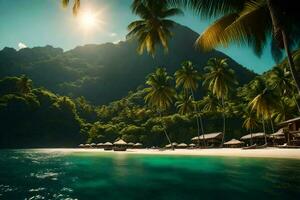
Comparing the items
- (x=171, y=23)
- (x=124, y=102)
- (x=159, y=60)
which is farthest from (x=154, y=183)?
(x=159, y=60)

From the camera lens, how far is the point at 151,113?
3167 inches

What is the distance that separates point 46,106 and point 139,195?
87519mm

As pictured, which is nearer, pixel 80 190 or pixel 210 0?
pixel 210 0

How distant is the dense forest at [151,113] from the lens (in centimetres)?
5006

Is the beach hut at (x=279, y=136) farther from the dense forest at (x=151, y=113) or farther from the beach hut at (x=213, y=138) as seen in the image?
the beach hut at (x=213, y=138)

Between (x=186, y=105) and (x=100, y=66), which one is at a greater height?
(x=100, y=66)

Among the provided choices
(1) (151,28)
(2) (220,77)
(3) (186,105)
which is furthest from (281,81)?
(1) (151,28)

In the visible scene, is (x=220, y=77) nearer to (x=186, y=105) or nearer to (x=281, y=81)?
(x=281, y=81)


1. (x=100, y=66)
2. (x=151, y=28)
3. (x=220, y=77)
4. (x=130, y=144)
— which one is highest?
(x=100, y=66)

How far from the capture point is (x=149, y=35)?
26.2 m

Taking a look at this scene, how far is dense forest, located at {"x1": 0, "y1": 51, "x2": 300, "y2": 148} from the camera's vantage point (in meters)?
50.1

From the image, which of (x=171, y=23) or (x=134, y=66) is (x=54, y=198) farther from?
(x=134, y=66)

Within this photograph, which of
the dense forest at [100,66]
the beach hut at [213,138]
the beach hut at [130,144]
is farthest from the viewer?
the dense forest at [100,66]

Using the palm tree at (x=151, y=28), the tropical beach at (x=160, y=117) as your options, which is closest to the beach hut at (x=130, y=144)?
the tropical beach at (x=160, y=117)
